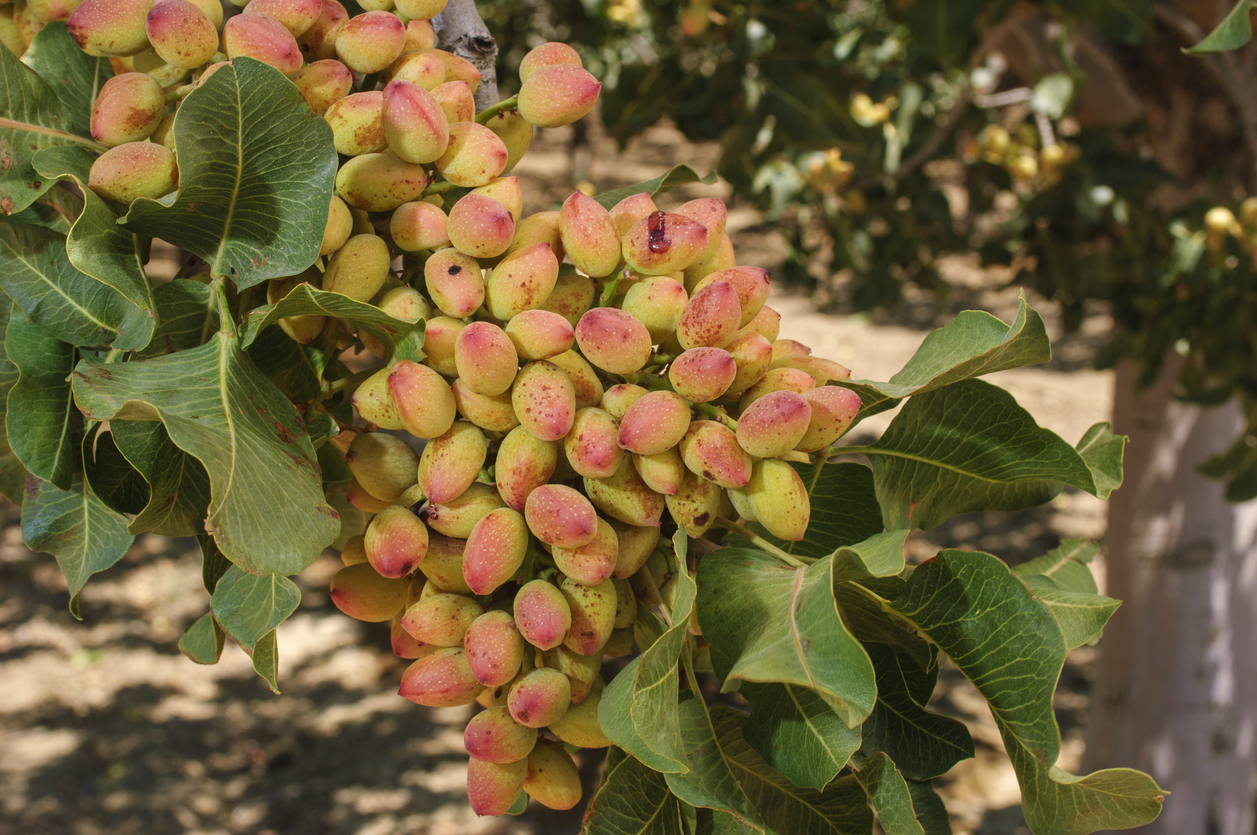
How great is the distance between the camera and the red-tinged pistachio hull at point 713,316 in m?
0.51

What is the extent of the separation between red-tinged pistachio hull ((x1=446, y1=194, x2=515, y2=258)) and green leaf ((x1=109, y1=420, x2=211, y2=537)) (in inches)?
7.8

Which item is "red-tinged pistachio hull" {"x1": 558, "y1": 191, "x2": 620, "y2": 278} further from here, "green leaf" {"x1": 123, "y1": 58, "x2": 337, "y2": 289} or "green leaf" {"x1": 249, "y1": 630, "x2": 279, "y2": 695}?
"green leaf" {"x1": 249, "y1": 630, "x2": 279, "y2": 695}

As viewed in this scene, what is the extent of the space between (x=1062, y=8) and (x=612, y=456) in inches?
54.0

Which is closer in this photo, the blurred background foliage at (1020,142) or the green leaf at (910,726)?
the green leaf at (910,726)

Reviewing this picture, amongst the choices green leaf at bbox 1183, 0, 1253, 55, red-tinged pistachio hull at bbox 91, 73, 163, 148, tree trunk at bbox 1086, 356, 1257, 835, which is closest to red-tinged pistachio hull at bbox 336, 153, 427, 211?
red-tinged pistachio hull at bbox 91, 73, 163, 148

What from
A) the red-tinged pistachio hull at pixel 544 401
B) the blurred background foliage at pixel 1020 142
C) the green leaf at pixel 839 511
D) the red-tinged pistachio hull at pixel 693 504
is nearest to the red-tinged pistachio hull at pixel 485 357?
the red-tinged pistachio hull at pixel 544 401

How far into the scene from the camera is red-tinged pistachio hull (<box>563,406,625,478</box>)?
508mm

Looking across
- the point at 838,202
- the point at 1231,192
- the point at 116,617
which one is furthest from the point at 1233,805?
the point at 116,617

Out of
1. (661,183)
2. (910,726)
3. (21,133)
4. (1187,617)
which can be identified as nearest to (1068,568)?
(910,726)

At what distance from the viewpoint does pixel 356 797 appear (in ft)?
10.0

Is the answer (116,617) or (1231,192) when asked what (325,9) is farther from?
(116,617)

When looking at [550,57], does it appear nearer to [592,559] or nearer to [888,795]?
[592,559]

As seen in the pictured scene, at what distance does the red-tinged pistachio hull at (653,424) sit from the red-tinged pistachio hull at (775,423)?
0.12 ft

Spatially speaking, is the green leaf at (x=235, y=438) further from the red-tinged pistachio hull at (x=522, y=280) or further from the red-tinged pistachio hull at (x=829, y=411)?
the red-tinged pistachio hull at (x=829, y=411)
